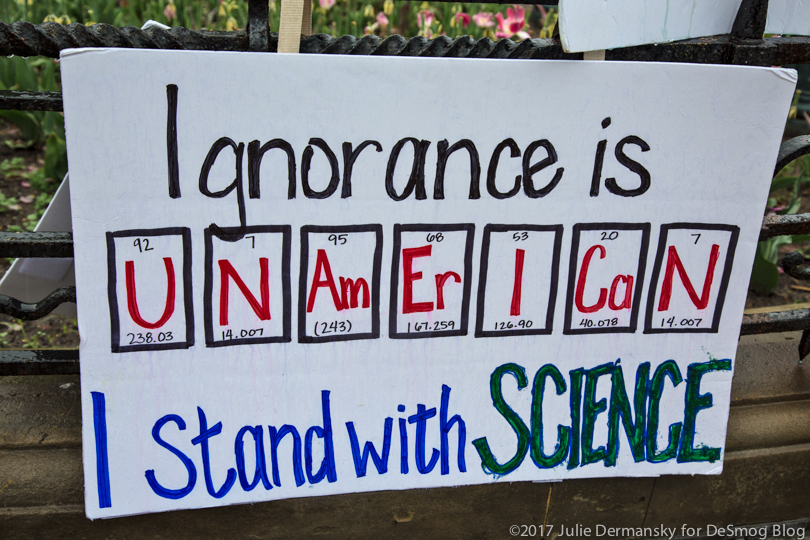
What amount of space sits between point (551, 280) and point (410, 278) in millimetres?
293

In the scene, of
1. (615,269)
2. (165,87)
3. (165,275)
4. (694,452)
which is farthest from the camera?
(694,452)

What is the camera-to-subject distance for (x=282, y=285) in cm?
127

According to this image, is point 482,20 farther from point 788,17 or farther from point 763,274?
point 788,17

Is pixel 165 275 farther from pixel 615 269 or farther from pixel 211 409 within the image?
pixel 615 269

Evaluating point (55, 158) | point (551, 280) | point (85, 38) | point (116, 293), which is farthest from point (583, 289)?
point (55, 158)

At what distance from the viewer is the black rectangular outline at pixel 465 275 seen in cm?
128

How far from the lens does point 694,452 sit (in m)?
1.53

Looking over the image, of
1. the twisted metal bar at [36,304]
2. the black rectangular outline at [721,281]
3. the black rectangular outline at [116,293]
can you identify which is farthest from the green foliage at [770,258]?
the twisted metal bar at [36,304]

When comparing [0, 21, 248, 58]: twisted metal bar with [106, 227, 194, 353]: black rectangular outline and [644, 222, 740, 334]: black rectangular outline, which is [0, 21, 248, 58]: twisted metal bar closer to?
[106, 227, 194, 353]: black rectangular outline

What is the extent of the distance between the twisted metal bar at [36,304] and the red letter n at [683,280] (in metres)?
1.20

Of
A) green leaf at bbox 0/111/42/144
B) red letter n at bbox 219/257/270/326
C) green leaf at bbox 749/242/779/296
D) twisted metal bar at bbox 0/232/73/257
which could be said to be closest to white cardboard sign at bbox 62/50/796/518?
red letter n at bbox 219/257/270/326

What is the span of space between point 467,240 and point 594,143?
30cm

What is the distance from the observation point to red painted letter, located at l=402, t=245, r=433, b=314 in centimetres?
129

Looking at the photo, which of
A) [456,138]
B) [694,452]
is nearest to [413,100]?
[456,138]
